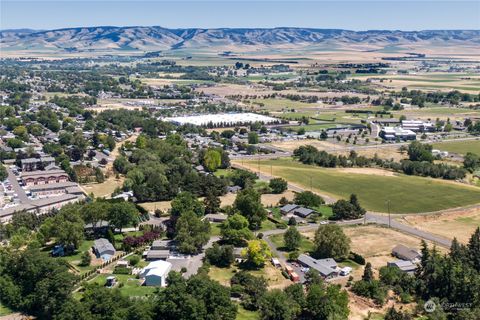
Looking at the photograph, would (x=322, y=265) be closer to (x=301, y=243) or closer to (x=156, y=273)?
(x=301, y=243)

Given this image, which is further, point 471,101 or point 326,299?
point 471,101

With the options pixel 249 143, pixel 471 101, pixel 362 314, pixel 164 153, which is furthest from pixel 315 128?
pixel 362 314

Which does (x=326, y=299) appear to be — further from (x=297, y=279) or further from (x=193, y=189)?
(x=193, y=189)

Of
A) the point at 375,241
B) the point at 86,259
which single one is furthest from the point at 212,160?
the point at 86,259

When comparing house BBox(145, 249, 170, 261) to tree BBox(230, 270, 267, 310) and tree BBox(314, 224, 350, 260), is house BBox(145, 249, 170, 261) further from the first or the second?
tree BBox(314, 224, 350, 260)

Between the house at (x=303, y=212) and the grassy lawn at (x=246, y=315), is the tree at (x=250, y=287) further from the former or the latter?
the house at (x=303, y=212)

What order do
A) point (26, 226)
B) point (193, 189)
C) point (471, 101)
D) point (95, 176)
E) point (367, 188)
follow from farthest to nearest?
point (471, 101)
point (95, 176)
point (367, 188)
point (193, 189)
point (26, 226)

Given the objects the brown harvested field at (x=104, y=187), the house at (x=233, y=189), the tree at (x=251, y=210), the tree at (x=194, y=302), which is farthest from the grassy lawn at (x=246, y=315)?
the brown harvested field at (x=104, y=187)
